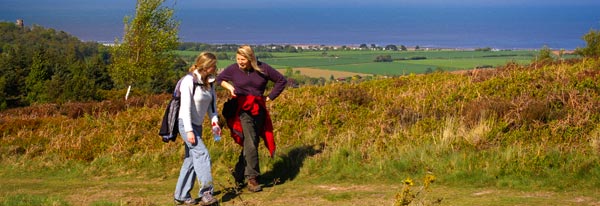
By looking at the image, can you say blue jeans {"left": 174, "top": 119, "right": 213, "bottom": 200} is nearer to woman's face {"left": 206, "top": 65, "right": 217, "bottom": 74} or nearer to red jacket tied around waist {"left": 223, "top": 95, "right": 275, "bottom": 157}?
woman's face {"left": 206, "top": 65, "right": 217, "bottom": 74}

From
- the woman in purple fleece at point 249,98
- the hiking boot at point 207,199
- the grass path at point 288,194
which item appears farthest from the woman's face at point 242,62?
the hiking boot at point 207,199

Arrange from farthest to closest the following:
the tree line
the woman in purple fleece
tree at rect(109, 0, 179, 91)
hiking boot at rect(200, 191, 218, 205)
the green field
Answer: tree at rect(109, 0, 179, 91) < the tree line < the green field < the woman in purple fleece < hiking boot at rect(200, 191, 218, 205)

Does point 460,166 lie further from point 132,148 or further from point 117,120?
point 117,120

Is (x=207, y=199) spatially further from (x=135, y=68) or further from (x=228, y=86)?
(x=135, y=68)

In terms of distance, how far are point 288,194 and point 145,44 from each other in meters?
38.3

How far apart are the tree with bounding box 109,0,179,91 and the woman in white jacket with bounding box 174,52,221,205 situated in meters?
38.2

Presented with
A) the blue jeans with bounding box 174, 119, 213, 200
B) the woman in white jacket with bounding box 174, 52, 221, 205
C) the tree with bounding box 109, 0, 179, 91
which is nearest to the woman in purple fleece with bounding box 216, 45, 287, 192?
the woman in white jacket with bounding box 174, 52, 221, 205

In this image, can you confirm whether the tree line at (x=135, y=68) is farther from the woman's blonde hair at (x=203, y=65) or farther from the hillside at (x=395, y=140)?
the woman's blonde hair at (x=203, y=65)

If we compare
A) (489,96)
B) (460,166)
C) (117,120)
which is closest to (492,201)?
(460,166)

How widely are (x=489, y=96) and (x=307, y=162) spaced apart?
14.4 ft

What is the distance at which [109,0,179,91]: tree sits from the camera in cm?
4644

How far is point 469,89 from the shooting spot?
1465 centimetres

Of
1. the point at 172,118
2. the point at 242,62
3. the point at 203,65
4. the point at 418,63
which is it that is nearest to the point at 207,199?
the point at 172,118

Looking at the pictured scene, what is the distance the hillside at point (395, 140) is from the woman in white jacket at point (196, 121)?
3.15 feet
